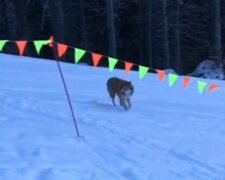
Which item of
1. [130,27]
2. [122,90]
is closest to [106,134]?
[122,90]

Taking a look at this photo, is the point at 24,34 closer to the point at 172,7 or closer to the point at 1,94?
the point at 172,7

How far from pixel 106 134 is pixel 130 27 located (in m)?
28.9

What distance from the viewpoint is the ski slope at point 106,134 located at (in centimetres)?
770

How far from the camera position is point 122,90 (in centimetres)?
1199

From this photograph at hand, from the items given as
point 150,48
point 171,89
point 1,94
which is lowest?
point 150,48

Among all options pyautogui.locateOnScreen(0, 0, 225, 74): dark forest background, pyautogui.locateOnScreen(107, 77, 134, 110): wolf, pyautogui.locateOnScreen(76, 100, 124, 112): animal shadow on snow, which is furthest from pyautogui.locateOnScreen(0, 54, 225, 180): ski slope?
pyautogui.locateOnScreen(0, 0, 225, 74): dark forest background

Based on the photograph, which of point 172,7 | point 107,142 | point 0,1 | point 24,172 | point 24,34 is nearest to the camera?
point 24,172

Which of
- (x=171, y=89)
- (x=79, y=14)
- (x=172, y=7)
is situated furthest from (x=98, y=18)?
(x=171, y=89)

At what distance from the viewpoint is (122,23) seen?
3781cm

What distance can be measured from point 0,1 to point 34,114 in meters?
27.5

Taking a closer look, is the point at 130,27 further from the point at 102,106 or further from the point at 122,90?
the point at 122,90

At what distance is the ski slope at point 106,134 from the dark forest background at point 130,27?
1650 centimetres

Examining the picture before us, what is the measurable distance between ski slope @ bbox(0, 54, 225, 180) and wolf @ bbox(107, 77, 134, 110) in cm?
21

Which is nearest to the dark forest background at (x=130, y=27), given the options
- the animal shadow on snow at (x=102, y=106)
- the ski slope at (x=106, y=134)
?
the ski slope at (x=106, y=134)
